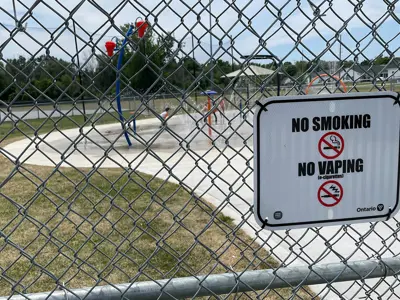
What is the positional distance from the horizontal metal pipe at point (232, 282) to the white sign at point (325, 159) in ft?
0.75

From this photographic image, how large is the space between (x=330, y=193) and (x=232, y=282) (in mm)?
513

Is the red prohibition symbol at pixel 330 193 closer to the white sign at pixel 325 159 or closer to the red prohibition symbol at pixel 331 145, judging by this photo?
the white sign at pixel 325 159

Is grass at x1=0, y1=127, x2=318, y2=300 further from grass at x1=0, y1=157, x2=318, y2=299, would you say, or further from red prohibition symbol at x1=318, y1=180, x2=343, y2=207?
red prohibition symbol at x1=318, y1=180, x2=343, y2=207

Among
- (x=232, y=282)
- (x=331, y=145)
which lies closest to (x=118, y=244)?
(x=232, y=282)

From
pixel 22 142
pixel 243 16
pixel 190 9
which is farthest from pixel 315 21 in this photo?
pixel 22 142

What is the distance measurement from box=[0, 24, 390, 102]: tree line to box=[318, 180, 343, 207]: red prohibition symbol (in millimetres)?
436

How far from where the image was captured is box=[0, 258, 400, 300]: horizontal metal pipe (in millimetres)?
1426

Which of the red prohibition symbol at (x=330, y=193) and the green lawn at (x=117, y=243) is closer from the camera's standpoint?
the red prohibition symbol at (x=330, y=193)

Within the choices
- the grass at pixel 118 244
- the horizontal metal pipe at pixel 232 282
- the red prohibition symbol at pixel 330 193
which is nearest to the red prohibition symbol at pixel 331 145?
the red prohibition symbol at pixel 330 193

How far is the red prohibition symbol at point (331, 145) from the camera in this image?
1.41 meters

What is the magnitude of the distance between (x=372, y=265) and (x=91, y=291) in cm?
115

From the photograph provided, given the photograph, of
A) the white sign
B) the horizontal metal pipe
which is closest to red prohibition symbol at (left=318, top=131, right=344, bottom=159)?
the white sign

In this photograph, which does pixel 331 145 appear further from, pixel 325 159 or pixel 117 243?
pixel 117 243

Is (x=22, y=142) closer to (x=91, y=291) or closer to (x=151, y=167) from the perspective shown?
A: (x=151, y=167)
